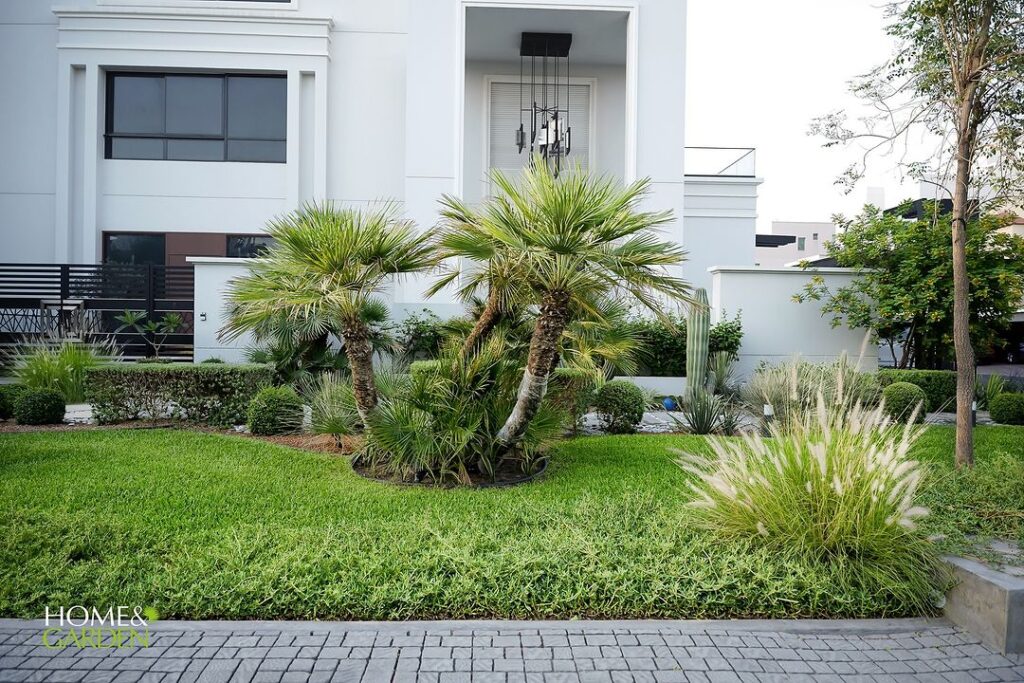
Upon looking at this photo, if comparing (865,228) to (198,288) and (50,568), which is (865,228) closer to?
(198,288)

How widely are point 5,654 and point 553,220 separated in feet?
15.1

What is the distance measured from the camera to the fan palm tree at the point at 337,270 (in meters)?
6.86

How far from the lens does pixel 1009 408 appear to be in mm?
11148

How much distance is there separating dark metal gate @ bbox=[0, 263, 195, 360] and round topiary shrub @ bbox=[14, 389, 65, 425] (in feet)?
14.1

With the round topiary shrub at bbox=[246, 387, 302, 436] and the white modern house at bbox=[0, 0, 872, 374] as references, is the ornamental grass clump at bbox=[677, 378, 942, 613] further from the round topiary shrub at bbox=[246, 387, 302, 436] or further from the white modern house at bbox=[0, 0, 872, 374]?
the white modern house at bbox=[0, 0, 872, 374]

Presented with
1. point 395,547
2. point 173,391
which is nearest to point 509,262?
point 395,547

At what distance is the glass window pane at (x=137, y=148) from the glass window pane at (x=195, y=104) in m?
0.59

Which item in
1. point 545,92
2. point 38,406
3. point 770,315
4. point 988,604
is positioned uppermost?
point 545,92

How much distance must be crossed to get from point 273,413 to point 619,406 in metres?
4.78

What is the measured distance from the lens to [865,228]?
1375 cm

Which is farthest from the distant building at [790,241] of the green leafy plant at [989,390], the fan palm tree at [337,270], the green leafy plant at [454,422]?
the fan palm tree at [337,270]

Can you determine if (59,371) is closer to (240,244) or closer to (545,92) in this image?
(240,244)

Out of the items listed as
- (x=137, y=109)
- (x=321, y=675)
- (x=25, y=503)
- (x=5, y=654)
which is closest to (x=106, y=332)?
(x=137, y=109)

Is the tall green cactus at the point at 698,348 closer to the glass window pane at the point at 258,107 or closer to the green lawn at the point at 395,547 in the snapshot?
the green lawn at the point at 395,547
